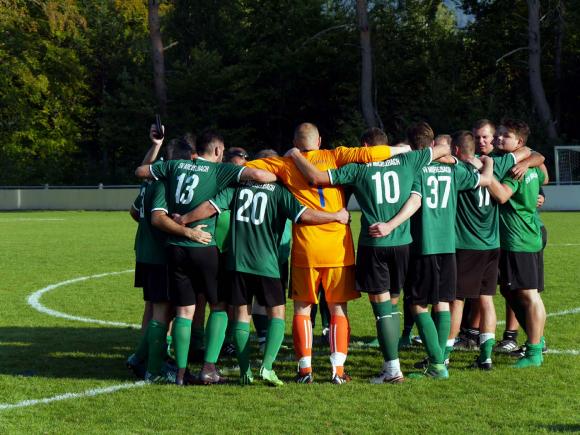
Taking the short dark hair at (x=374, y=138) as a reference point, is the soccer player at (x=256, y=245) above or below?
below

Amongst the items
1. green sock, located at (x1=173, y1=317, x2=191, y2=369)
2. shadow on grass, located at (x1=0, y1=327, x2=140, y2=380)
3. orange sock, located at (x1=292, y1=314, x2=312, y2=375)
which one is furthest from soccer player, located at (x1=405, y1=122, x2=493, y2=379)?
shadow on grass, located at (x1=0, y1=327, x2=140, y2=380)

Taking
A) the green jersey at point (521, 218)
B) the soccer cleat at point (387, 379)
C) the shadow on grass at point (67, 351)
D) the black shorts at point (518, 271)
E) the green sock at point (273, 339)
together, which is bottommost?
the soccer cleat at point (387, 379)

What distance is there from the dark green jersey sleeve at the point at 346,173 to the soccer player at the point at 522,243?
1472 mm

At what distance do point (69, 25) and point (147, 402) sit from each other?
37036 millimetres

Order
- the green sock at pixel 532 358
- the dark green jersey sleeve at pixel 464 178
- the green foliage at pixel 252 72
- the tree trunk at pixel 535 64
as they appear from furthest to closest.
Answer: the green foliage at pixel 252 72, the tree trunk at pixel 535 64, the green sock at pixel 532 358, the dark green jersey sleeve at pixel 464 178

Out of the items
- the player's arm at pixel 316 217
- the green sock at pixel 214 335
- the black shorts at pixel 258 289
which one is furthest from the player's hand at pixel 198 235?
the player's arm at pixel 316 217

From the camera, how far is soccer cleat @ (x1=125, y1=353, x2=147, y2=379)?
7.56 metres

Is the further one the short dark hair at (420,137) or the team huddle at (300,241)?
the short dark hair at (420,137)

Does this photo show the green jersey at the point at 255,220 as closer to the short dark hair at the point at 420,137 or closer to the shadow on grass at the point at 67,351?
the short dark hair at the point at 420,137

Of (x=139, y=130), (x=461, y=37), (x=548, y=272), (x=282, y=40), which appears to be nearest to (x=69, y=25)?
(x=139, y=130)

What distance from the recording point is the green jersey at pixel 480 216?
781cm

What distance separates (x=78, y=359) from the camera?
327 inches

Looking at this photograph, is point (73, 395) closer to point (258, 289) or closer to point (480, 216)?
point (258, 289)

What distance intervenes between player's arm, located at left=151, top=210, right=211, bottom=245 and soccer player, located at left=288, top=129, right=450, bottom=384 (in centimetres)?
90
